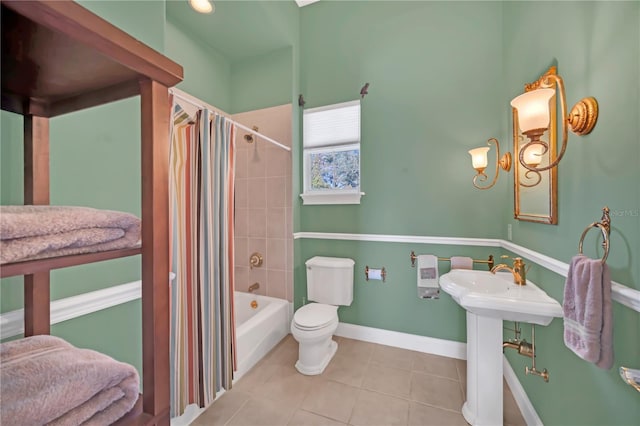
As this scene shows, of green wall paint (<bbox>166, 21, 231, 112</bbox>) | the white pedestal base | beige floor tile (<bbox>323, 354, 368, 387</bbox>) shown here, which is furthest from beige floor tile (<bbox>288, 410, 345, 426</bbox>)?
green wall paint (<bbox>166, 21, 231, 112</bbox>)

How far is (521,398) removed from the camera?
1.47 m

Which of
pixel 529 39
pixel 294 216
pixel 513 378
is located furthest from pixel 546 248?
pixel 294 216

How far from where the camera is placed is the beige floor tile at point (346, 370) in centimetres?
173

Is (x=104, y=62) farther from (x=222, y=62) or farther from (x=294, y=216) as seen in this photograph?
(x=222, y=62)

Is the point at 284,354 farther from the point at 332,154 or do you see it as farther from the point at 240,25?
the point at 240,25

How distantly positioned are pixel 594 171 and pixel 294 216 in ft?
6.45

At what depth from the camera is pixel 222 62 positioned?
2.51 m

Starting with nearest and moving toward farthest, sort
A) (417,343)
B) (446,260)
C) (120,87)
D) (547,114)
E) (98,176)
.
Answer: (120,87), (98,176), (547,114), (446,260), (417,343)

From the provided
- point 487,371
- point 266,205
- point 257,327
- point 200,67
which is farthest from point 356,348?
point 200,67

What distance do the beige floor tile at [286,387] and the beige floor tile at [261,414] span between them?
0.16ft

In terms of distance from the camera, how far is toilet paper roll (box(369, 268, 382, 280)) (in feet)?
7.25

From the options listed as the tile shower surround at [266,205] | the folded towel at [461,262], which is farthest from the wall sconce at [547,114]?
the tile shower surround at [266,205]

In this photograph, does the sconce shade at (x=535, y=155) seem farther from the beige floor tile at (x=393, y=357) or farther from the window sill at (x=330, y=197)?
the beige floor tile at (x=393, y=357)

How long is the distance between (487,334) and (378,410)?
80 cm
